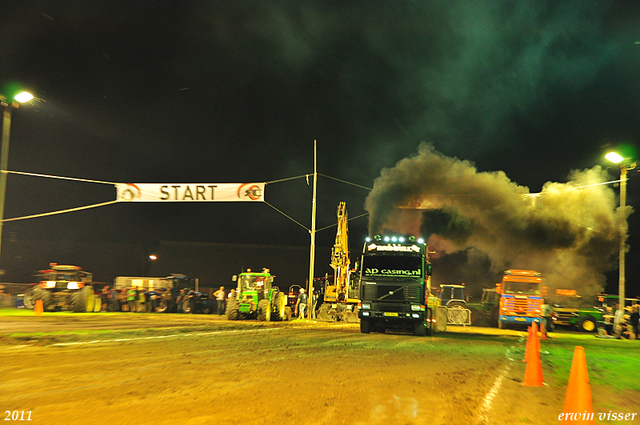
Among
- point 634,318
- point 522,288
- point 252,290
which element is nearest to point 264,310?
point 252,290

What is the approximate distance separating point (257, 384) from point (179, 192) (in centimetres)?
1779

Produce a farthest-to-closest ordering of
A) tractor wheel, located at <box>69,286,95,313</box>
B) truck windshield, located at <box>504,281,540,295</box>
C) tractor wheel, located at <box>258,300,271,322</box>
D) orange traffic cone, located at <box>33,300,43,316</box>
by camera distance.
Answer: truck windshield, located at <box>504,281,540,295</box> → tractor wheel, located at <box>69,286,95,313</box> → orange traffic cone, located at <box>33,300,43,316</box> → tractor wheel, located at <box>258,300,271,322</box>

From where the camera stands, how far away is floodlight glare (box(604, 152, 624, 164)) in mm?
24884

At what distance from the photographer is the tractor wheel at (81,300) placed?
2980 centimetres

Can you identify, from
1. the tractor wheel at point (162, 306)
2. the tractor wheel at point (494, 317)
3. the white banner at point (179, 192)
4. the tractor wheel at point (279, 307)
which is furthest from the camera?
the tractor wheel at point (162, 306)

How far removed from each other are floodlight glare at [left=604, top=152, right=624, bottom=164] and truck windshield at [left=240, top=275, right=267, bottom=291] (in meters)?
17.5

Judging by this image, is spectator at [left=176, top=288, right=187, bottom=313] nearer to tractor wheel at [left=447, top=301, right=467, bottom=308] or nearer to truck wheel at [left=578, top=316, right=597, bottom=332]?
tractor wheel at [left=447, top=301, right=467, bottom=308]

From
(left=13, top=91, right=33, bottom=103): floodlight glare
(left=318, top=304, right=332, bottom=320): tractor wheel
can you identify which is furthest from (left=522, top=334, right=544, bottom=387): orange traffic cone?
(left=318, top=304, right=332, bottom=320): tractor wheel

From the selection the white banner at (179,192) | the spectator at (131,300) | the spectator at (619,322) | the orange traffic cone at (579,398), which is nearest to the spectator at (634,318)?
the spectator at (619,322)

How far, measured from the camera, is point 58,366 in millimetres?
10281

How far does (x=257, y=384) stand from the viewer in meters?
8.91

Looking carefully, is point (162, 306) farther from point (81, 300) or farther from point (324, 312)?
point (324, 312)

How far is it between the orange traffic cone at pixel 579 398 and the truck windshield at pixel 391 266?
14982 mm

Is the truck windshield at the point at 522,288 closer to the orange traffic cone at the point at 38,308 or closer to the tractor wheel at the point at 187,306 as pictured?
the tractor wheel at the point at 187,306
